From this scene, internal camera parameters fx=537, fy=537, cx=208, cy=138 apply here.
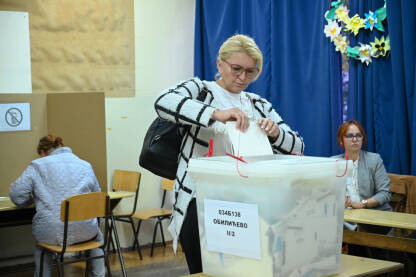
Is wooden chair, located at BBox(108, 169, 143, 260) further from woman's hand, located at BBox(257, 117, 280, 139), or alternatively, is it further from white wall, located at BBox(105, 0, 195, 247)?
woman's hand, located at BBox(257, 117, 280, 139)

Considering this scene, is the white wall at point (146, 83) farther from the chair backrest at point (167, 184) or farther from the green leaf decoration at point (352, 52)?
the green leaf decoration at point (352, 52)

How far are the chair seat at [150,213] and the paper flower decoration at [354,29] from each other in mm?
2298

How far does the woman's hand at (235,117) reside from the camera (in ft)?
4.77

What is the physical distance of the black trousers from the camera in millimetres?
1725

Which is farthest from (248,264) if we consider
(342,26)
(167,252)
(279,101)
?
(167,252)

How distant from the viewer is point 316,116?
4660 millimetres

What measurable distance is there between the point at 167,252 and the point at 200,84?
383cm

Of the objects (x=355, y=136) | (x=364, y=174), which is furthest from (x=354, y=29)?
(x=364, y=174)

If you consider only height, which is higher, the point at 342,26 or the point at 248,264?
the point at 342,26

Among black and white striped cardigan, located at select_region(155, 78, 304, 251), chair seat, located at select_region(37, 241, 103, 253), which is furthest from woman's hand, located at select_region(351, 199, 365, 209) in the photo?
black and white striped cardigan, located at select_region(155, 78, 304, 251)

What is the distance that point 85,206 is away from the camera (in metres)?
3.64

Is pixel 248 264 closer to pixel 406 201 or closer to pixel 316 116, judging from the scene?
pixel 406 201

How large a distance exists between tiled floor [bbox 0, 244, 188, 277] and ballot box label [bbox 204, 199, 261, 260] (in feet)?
10.2

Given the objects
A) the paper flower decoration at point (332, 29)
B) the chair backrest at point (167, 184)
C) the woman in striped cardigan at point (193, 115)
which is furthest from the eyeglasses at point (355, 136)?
the woman in striped cardigan at point (193, 115)
